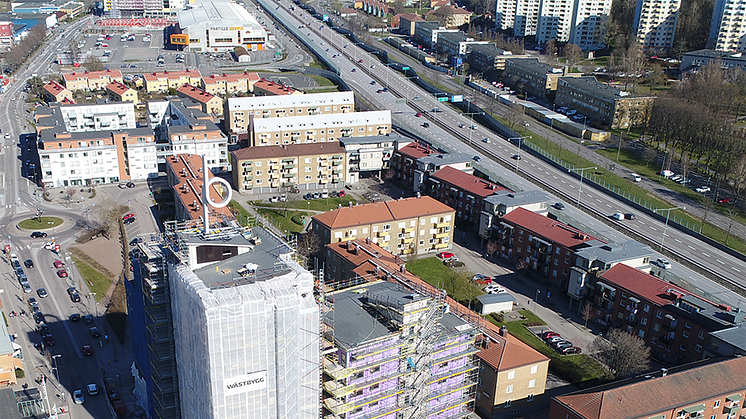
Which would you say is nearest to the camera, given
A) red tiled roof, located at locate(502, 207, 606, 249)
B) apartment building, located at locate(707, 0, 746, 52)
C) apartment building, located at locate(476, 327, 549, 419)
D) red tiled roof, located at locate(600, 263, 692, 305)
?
apartment building, located at locate(476, 327, 549, 419)

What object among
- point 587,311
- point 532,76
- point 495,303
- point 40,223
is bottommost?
point 40,223

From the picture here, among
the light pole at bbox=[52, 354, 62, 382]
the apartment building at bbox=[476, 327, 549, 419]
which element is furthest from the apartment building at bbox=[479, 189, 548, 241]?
the light pole at bbox=[52, 354, 62, 382]

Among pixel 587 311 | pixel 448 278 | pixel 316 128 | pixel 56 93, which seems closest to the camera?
pixel 587 311

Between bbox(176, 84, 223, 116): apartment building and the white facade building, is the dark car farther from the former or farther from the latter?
bbox(176, 84, 223, 116): apartment building

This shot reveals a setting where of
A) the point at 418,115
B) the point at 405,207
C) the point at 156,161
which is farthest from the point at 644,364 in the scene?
the point at 418,115

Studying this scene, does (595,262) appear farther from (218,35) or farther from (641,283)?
(218,35)

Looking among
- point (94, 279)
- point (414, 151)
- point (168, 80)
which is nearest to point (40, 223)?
point (94, 279)

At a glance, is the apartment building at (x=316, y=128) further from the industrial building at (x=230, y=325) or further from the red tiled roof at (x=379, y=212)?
the industrial building at (x=230, y=325)
